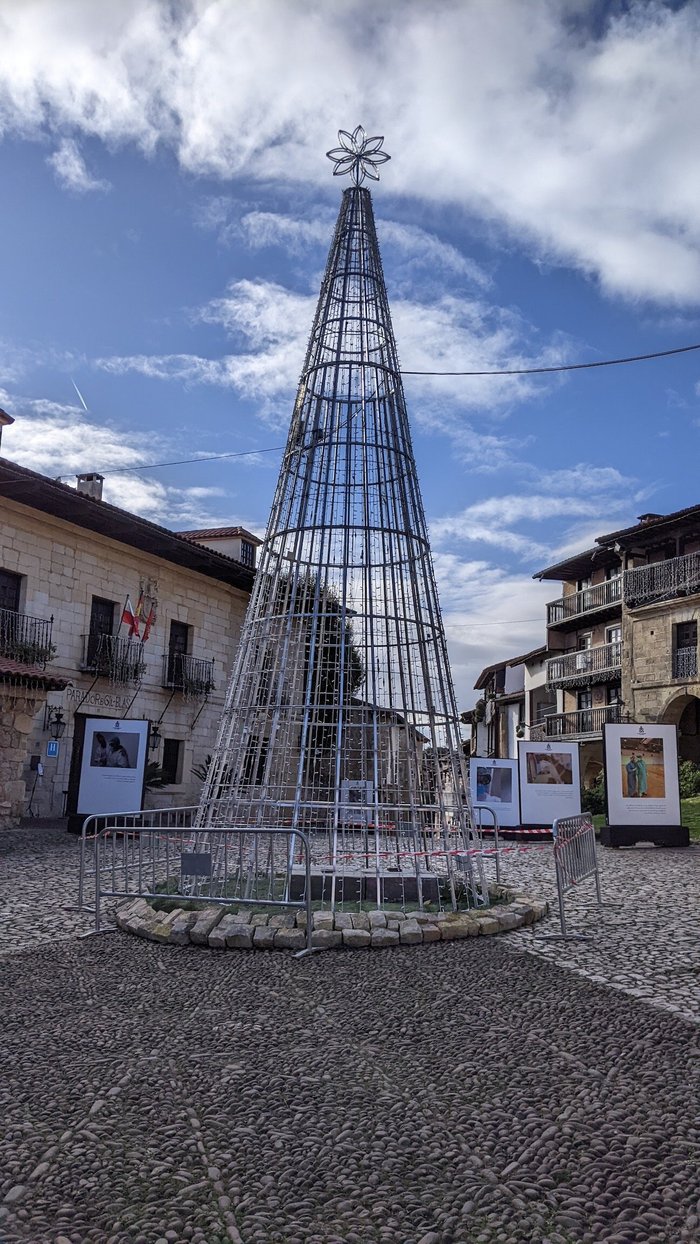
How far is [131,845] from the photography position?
9.93 metres

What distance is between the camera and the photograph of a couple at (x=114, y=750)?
16.5 metres

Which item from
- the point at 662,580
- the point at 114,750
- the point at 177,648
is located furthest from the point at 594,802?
the point at 114,750

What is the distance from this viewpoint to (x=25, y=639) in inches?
Result: 799

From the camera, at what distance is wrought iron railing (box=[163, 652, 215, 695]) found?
2492 cm

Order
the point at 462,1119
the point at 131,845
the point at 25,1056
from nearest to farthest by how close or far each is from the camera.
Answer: the point at 462,1119 → the point at 25,1056 → the point at 131,845

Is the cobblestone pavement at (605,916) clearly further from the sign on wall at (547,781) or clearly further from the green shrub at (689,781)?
the green shrub at (689,781)

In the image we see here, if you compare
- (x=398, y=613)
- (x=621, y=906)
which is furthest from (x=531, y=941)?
(x=398, y=613)

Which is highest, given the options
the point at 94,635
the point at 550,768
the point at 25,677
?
the point at 94,635

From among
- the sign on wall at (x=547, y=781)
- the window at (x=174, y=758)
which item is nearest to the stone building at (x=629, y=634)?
the sign on wall at (x=547, y=781)

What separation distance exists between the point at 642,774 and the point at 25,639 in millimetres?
13389

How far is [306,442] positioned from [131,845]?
4.77m

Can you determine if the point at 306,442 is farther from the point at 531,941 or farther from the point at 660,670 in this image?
the point at 660,670

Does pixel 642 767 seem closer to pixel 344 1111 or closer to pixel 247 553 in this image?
pixel 344 1111

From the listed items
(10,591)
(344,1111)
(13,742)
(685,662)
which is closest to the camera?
(344,1111)
